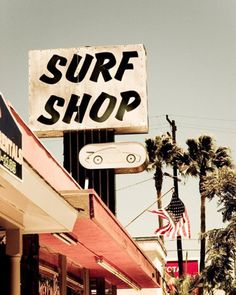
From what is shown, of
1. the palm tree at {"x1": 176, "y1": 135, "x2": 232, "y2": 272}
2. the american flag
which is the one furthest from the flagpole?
the american flag

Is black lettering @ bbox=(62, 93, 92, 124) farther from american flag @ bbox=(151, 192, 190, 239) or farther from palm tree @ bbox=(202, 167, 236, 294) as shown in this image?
american flag @ bbox=(151, 192, 190, 239)

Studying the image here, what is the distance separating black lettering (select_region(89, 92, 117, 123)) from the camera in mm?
17250

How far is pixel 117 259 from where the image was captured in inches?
501

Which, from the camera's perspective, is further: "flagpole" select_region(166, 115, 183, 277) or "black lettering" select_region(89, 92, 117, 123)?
"flagpole" select_region(166, 115, 183, 277)

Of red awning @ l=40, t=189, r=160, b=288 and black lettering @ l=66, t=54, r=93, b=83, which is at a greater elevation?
black lettering @ l=66, t=54, r=93, b=83

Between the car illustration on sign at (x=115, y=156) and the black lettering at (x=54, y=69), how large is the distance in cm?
205

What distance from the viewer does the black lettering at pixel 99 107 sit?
17250 mm

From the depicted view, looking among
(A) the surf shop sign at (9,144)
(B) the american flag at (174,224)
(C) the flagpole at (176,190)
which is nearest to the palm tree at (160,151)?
(C) the flagpole at (176,190)

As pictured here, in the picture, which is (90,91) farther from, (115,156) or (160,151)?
(160,151)

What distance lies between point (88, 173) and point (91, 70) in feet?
8.77

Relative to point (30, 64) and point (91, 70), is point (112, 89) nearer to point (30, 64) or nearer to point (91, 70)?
point (91, 70)

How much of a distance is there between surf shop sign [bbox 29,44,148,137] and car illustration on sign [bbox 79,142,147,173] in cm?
62

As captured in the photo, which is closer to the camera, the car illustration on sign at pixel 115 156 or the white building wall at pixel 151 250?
the car illustration on sign at pixel 115 156

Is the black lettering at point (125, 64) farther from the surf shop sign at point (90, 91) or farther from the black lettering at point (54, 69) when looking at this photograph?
the black lettering at point (54, 69)
